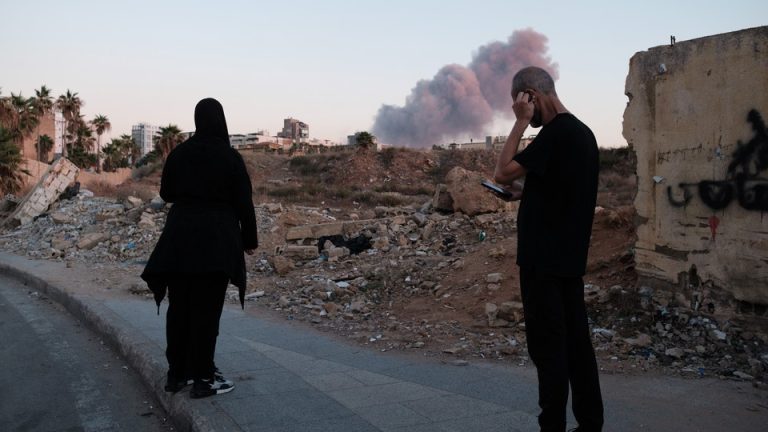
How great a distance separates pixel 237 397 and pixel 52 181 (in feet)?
71.3

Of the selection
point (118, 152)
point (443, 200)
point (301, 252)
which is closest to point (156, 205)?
point (301, 252)

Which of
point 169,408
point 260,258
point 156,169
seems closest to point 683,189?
point 169,408

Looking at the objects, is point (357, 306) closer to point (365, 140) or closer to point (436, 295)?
point (436, 295)

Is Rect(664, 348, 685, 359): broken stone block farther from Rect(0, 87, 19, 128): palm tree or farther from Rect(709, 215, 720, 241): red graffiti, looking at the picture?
Rect(0, 87, 19, 128): palm tree

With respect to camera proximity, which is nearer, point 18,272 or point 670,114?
point 670,114

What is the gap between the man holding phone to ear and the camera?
2879mm

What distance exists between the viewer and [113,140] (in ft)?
225

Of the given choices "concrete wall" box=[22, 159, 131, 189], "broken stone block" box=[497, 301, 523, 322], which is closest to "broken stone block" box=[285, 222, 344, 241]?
"broken stone block" box=[497, 301, 523, 322]

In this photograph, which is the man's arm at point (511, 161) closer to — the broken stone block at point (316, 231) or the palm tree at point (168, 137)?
the broken stone block at point (316, 231)

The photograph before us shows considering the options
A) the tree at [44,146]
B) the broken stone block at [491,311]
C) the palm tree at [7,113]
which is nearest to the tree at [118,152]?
the tree at [44,146]

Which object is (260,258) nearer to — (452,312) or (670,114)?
(452,312)

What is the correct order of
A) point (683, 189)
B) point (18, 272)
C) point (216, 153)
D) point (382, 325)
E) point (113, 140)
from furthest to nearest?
point (113, 140), point (18, 272), point (382, 325), point (683, 189), point (216, 153)

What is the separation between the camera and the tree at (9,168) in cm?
3250

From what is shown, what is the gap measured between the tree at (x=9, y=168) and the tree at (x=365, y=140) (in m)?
23.3
